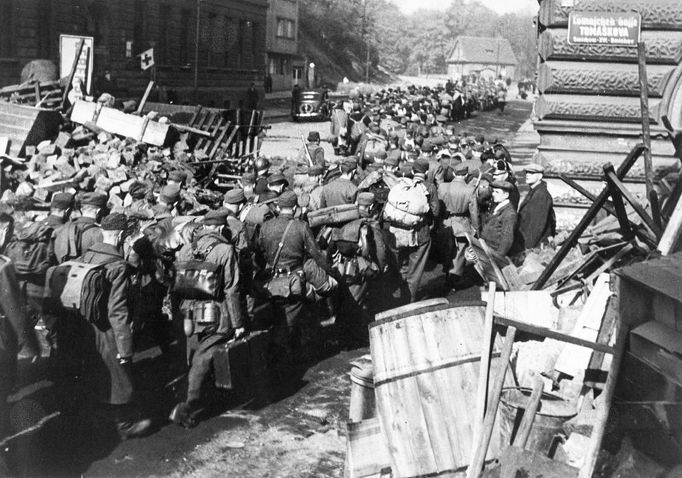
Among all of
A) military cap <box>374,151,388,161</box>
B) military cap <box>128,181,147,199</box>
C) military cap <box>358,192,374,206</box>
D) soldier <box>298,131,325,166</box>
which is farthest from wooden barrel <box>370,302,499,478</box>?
military cap <box>374,151,388,161</box>

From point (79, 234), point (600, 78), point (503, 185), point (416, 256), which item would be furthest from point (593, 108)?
point (79, 234)

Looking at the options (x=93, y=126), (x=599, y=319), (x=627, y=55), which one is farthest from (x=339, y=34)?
(x=599, y=319)

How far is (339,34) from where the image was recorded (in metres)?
74.5

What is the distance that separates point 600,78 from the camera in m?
9.77

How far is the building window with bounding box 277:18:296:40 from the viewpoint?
58062 millimetres

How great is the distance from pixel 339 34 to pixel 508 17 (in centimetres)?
4873

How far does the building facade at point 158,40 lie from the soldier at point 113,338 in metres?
20.9

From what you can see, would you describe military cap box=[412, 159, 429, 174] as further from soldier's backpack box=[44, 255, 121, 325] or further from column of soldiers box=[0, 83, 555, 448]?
soldier's backpack box=[44, 255, 121, 325]

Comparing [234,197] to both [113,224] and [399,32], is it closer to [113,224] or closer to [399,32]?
[113,224]

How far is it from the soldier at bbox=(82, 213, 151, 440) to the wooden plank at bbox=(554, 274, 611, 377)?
3.30 meters

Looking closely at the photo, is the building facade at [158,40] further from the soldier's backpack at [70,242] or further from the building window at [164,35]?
the soldier's backpack at [70,242]

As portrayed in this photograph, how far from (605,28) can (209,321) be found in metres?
5.94

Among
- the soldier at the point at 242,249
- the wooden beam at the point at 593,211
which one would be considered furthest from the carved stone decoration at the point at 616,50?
the soldier at the point at 242,249

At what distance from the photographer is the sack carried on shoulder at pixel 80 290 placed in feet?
20.4
